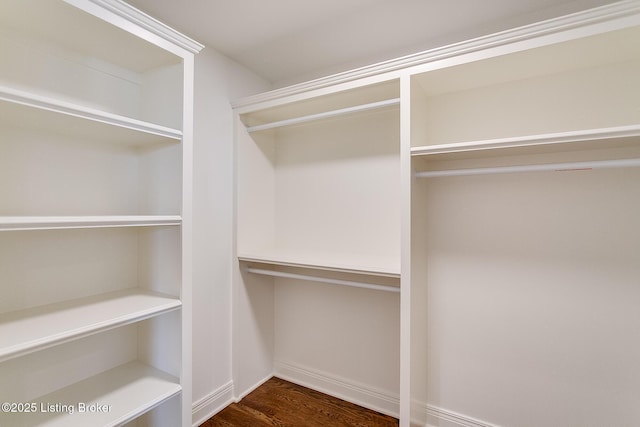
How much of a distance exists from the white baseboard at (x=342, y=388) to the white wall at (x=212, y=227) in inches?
20.0

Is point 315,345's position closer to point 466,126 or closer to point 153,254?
point 153,254

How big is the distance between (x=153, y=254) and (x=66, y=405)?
27.5 inches

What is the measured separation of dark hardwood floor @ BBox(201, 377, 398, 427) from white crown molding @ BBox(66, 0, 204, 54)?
2236mm

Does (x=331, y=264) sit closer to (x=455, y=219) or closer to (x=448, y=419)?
(x=455, y=219)

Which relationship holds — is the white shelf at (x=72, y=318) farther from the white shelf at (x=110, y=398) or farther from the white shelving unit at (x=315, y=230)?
the white shelving unit at (x=315, y=230)

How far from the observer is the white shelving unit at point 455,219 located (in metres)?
1.45

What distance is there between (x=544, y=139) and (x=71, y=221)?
6.28ft

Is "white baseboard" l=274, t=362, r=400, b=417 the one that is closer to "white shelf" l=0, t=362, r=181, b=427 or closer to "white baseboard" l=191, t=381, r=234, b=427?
"white baseboard" l=191, t=381, r=234, b=427

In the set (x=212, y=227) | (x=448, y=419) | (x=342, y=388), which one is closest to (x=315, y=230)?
(x=212, y=227)

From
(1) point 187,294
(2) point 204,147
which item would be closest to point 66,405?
(1) point 187,294

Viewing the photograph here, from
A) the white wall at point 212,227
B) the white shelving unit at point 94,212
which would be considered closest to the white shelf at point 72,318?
the white shelving unit at point 94,212

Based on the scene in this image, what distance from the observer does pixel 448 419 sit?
6.08 feet

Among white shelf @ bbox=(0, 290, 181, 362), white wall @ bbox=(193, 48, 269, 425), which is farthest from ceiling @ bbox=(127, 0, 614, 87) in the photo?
white shelf @ bbox=(0, 290, 181, 362)

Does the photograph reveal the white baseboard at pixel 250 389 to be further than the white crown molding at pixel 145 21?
Yes
